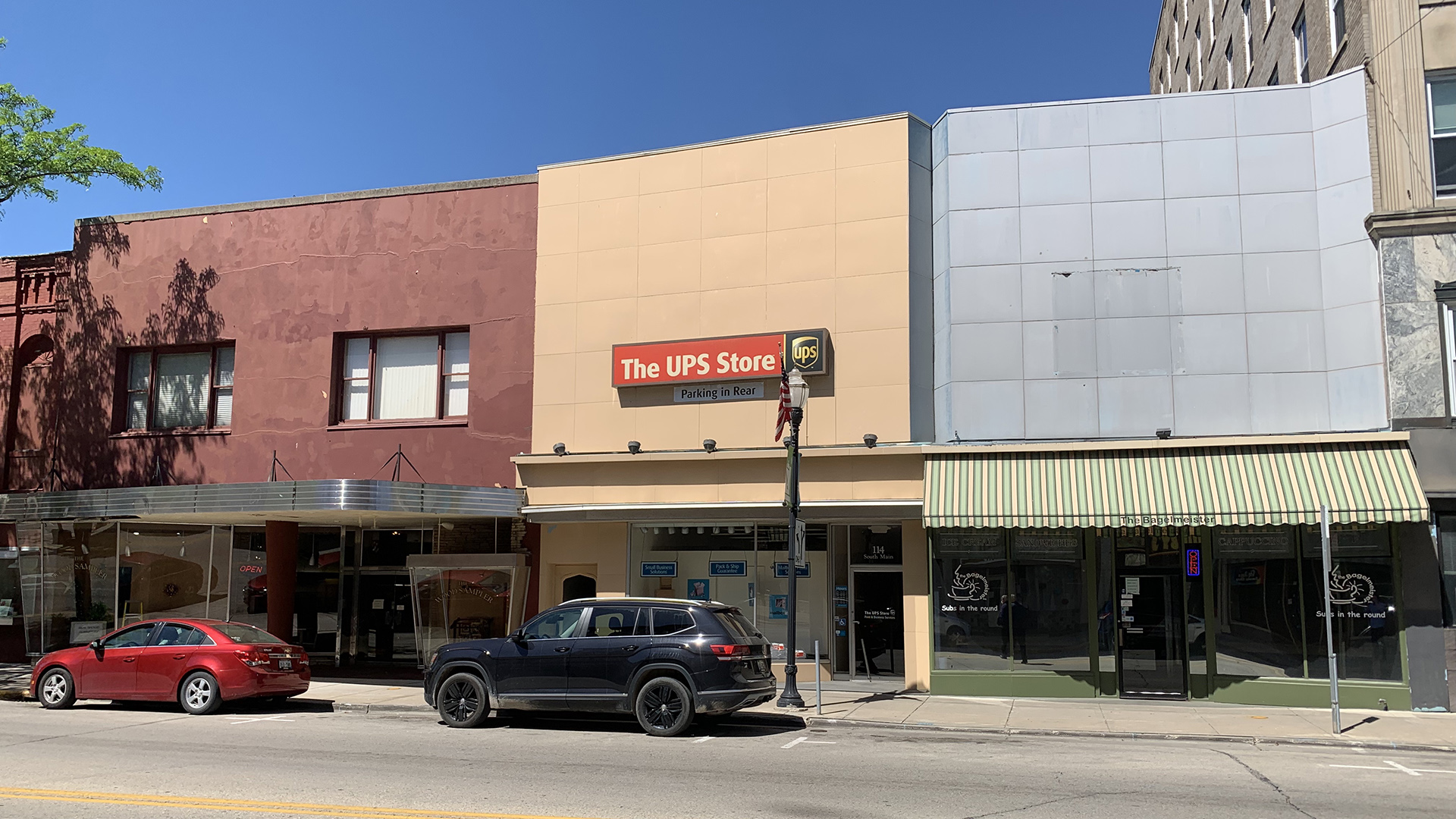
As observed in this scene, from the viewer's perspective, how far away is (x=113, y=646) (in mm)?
16594

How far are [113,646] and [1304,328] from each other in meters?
18.9

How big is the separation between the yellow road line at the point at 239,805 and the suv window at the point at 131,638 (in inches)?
269

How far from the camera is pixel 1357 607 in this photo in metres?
15.9

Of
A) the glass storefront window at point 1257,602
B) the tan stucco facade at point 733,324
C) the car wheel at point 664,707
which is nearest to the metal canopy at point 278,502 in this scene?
the tan stucco facade at point 733,324

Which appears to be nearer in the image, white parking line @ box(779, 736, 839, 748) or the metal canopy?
white parking line @ box(779, 736, 839, 748)

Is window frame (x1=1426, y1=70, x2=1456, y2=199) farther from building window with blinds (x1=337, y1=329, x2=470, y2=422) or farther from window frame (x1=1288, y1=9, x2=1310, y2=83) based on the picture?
building window with blinds (x1=337, y1=329, x2=470, y2=422)

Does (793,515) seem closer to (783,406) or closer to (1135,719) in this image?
(783,406)

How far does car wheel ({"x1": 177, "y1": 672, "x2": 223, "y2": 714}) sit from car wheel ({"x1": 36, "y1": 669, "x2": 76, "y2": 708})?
7.16 ft

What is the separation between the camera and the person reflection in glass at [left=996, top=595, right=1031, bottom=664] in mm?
17500

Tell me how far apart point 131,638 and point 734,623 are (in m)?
9.48

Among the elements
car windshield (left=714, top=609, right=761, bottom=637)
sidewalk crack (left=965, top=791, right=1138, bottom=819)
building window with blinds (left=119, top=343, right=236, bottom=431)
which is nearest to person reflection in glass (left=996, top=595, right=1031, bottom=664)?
car windshield (left=714, top=609, right=761, bottom=637)

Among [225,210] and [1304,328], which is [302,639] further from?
[1304,328]

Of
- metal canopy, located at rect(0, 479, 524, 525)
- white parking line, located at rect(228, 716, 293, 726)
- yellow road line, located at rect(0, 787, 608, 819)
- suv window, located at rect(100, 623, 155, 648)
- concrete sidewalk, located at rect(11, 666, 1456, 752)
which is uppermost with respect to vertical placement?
metal canopy, located at rect(0, 479, 524, 525)

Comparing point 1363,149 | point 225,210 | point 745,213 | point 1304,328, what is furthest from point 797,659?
point 225,210
